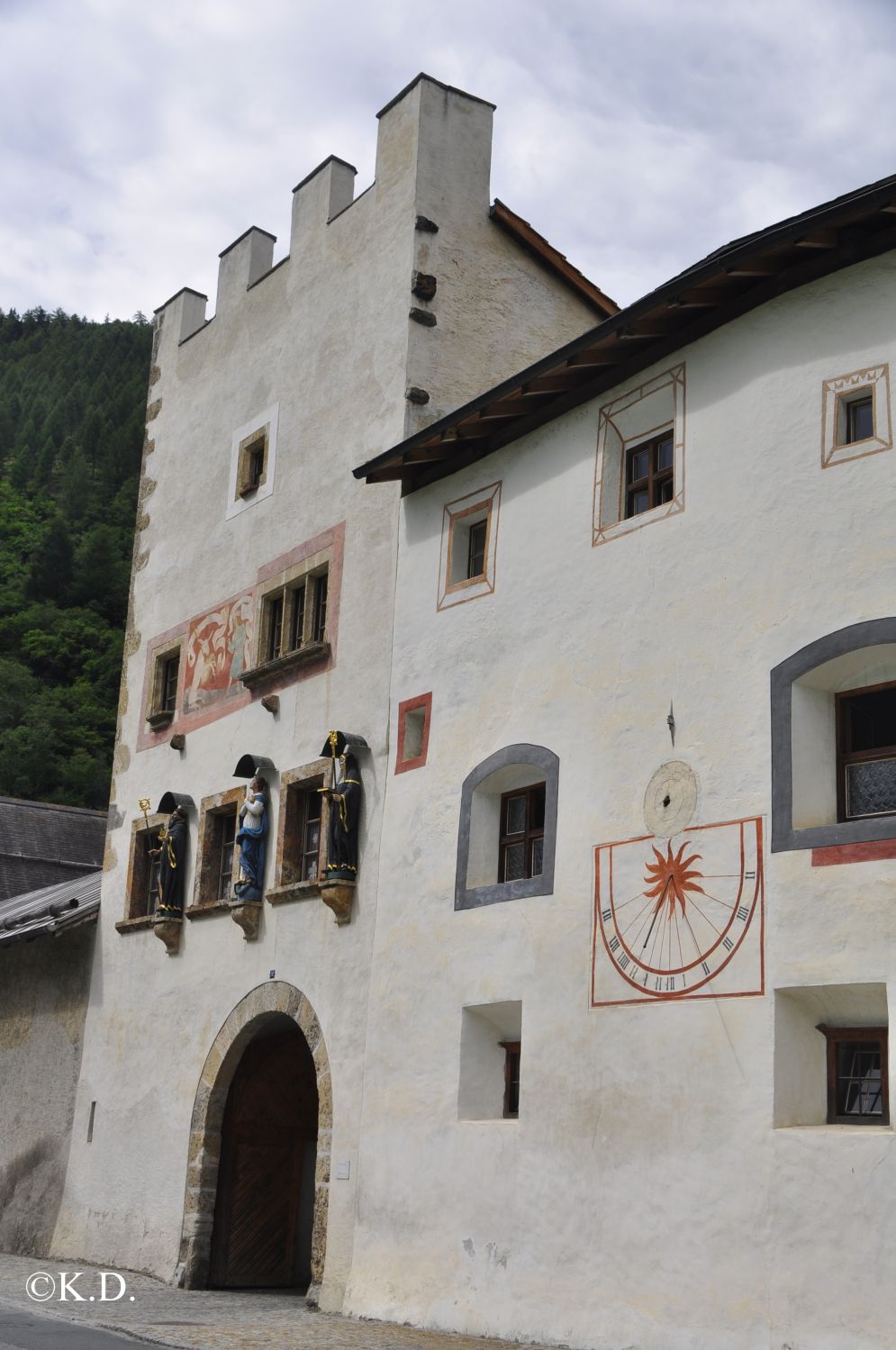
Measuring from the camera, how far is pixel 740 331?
1219 centimetres

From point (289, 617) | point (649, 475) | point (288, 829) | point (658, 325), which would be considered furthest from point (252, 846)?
point (658, 325)

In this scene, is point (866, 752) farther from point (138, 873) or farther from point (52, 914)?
point (52, 914)

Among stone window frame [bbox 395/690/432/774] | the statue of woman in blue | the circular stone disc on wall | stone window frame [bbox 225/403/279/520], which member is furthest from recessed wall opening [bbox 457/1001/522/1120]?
stone window frame [bbox 225/403/279/520]

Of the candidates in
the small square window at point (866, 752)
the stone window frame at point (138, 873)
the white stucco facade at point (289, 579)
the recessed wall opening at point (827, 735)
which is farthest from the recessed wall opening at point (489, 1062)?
the stone window frame at point (138, 873)

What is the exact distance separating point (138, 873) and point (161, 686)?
2.31 metres

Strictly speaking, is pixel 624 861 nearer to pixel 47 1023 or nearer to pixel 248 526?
pixel 248 526

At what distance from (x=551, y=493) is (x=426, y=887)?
3.56 meters

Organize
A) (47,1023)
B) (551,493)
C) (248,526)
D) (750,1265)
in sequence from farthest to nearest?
1. (47,1023)
2. (248,526)
3. (551,493)
4. (750,1265)

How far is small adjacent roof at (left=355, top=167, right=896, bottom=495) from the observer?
1116cm

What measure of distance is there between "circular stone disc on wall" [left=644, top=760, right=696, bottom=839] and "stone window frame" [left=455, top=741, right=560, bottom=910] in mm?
1140

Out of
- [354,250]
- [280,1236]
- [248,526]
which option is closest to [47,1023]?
[280,1236]

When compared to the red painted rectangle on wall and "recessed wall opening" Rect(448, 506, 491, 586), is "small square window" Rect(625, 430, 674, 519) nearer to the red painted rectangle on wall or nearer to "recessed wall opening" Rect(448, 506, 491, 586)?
"recessed wall opening" Rect(448, 506, 491, 586)

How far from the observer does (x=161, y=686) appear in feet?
65.6

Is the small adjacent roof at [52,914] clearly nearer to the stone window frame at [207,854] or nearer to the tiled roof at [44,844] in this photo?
the stone window frame at [207,854]
